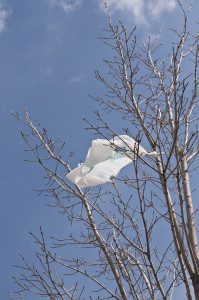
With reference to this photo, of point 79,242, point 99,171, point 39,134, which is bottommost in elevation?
point 79,242

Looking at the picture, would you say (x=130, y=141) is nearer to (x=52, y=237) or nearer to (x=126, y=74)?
(x=126, y=74)

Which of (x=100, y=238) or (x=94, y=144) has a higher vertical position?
(x=94, y=144)

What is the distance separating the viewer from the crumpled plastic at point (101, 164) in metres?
3.67

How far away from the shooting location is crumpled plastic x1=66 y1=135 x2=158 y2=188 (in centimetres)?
367

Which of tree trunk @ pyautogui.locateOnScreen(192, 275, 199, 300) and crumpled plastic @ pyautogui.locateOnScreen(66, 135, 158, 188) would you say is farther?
crumpled plastic @ pyautogui.locateOnScreen(66, 135, 158, 188)

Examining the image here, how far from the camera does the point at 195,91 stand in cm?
442

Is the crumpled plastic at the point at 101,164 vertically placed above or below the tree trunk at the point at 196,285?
above

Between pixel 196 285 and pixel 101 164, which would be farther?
pixel 101 164

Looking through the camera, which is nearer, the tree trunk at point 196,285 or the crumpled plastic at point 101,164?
the tree trunk at point 196,285

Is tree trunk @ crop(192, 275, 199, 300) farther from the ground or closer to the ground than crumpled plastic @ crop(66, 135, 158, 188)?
closer to the ground

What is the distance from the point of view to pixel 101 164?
3768 mm

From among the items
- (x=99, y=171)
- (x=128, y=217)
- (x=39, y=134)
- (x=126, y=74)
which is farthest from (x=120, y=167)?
(x=39, y=134)

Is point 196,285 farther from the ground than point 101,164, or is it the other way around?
point 101,164

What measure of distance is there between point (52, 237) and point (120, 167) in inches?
50.7
